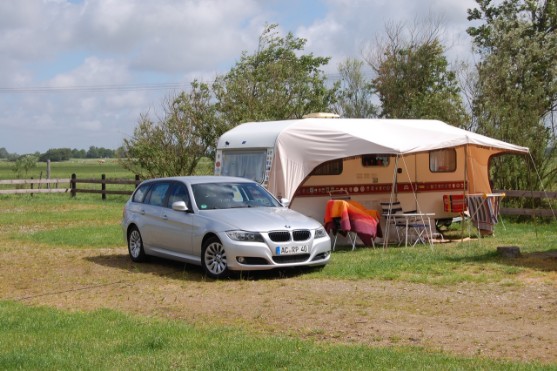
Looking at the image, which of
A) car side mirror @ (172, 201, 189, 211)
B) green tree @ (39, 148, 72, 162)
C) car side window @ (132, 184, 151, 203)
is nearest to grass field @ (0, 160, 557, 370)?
car side mirror @ (172, 201, 189, 211)

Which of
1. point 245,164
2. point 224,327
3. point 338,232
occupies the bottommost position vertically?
point 224,327

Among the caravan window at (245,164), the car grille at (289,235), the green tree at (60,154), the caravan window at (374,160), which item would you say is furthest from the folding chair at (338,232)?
the green tree at (60,154)

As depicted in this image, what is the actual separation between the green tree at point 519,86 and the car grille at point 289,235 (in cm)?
814

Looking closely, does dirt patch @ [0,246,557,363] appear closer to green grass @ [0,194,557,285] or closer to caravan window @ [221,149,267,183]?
green grass @ [0,194,557,285]

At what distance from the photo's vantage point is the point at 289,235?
1184cm

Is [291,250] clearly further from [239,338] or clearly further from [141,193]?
[239,338]

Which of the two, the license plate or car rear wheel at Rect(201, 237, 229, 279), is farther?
car rear wheel at Rect(201, 237, 229, 279)

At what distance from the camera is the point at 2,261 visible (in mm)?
14117

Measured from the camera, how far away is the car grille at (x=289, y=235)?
462 inches

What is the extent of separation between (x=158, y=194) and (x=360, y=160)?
5.11 meters

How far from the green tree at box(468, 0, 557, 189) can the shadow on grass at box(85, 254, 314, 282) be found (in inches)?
326

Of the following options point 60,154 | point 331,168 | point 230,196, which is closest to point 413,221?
point 331,168

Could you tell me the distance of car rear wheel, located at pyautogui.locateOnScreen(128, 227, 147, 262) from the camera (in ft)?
45.4

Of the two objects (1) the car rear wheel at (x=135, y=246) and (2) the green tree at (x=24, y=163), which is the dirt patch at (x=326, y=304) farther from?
(2) the green tree at (x=24, y=163)
